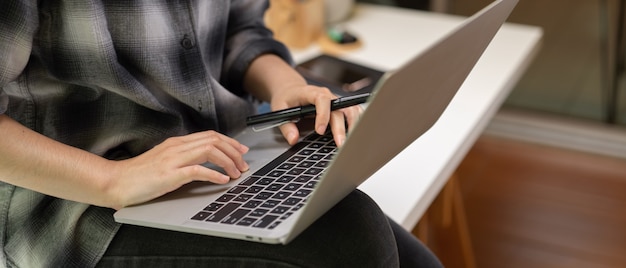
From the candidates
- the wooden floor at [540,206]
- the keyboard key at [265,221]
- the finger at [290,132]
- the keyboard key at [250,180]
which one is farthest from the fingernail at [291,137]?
the wooden floor at [540,206]

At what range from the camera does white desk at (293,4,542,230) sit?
1.14 meters

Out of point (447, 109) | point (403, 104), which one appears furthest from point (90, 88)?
point (447, 109)

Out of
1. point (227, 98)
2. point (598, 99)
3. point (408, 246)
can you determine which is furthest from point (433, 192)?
point (598, 99)

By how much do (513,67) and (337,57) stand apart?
0.35m

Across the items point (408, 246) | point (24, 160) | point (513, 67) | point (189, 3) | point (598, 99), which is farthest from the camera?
point (598, 99)

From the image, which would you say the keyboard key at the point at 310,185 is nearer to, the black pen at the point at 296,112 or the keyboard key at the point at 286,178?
the keyboard key at the point at 286,178

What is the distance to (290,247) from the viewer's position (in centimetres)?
77

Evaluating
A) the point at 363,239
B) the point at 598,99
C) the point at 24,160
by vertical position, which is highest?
the point at 24,160

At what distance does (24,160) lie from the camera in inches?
29.7

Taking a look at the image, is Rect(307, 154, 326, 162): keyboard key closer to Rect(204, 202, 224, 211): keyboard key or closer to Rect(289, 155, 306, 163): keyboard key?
Rect(289, 155, 306, 163): keyboard key

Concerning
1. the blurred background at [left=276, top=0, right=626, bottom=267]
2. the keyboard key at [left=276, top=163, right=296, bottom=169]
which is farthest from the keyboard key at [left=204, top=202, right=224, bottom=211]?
the blurred background at [left=276, top=0, right=626, bottom=267]

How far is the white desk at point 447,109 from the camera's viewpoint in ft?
3.73

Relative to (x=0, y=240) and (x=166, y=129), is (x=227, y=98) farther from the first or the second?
(x=0, y=240)

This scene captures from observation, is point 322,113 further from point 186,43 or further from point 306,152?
point 186,43
